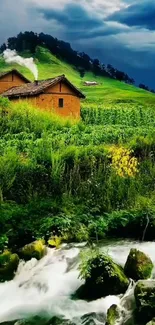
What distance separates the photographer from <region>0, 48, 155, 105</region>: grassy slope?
80.8m

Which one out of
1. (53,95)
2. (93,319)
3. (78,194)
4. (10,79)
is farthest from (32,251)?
(10,79)

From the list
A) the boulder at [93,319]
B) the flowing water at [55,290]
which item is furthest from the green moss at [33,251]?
the boulder at [93,319]

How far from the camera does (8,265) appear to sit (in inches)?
419

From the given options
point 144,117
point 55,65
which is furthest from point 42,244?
point 55,65

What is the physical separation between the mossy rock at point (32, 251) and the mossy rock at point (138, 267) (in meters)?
2.34

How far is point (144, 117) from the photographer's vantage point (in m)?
52.0

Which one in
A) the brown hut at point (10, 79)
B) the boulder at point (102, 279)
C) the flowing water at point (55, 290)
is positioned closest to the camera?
the flowing water at point (55, 290)

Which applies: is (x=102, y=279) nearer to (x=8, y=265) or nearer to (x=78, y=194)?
(x=8, y=265)

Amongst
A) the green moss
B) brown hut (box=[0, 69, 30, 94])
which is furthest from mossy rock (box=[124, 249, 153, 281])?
brown hut (box=[0, 69, 30, 94])

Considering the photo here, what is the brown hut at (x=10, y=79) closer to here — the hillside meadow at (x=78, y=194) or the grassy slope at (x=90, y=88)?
the grassy slope at (x=90, y=88)

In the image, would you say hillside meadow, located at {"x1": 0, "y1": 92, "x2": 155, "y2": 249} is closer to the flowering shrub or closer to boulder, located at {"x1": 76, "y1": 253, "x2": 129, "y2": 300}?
the flowering shrub

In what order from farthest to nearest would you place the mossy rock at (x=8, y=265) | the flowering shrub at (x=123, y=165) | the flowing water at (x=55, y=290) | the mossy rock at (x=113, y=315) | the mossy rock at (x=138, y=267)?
the flowering shrub at (x=123, y=165) < the mossy rock at (x=8, y=265) < the mossy rock at (x=138, y=267) < the flowing water at (x=55, y=290) < the mossy rock at (x=113, y=315)

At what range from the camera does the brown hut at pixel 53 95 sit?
3966 cm

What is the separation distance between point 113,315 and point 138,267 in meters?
1.51
